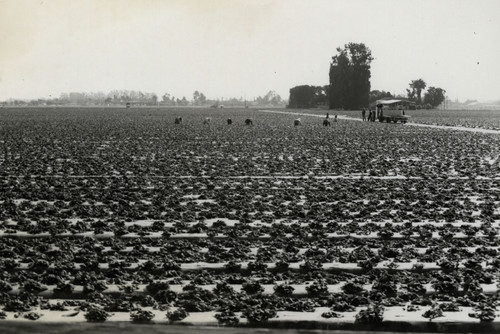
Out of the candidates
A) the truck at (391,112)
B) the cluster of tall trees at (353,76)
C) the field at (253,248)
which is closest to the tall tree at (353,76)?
the cluster of tall trees at (353,76)

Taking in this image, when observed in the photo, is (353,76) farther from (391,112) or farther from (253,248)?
(253,248)

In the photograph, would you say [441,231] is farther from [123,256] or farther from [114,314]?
[114,314]

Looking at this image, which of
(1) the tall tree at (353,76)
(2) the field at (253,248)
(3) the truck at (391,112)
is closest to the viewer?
(2) the field at (253,248)

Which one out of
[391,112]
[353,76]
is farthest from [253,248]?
[353,76]

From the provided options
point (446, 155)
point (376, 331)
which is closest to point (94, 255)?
point (376, 331)

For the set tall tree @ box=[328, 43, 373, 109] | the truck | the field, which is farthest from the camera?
tall tree @ box=[328, 43, 373, 109]

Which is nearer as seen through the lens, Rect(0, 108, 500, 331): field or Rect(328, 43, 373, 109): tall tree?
Rect(0, 108, 500, 331): field

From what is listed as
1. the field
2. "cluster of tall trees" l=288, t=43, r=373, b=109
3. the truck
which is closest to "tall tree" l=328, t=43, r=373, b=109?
"cluster of tall trees" l=288, t=43, r=373, b=109

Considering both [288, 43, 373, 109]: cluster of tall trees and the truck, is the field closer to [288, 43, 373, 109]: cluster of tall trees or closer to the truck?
the truck

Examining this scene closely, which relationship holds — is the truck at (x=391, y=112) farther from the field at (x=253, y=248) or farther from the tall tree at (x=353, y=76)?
the tall tree at (x=353, y=76)
